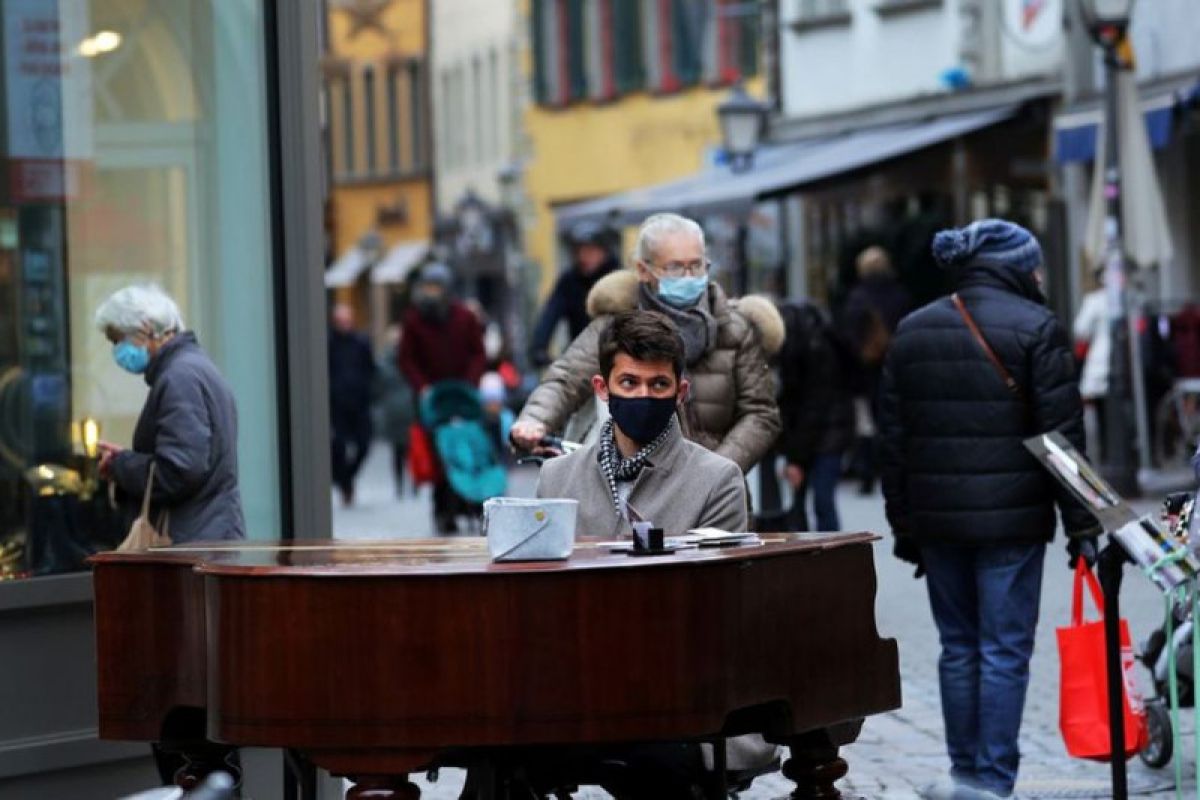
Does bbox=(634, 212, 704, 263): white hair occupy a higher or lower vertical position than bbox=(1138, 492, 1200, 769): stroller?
higher

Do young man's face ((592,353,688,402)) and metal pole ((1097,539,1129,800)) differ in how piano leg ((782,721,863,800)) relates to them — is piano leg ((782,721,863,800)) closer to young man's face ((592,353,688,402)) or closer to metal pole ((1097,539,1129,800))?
young man's face ((592,353,688,402))

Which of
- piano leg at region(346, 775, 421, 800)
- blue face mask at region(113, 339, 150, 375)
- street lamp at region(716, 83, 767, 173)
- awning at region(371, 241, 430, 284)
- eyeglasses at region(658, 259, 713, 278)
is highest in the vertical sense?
awning at region(371, 241, 430, 284)

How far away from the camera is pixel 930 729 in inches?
460

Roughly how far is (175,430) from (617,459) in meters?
2.23

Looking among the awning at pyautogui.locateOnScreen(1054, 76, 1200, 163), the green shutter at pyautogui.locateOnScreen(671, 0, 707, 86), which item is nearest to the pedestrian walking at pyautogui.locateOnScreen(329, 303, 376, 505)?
the awning at pyautogui.locateOnScreen(1054, 76, 1200, 163)

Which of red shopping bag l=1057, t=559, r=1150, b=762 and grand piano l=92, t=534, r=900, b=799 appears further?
red shopping bag l=1057, t=559, r=1150, b=762

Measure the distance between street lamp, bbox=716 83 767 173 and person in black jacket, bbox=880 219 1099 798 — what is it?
874 inches

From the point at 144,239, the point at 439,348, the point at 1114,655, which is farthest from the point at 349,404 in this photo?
the point at 1114,655

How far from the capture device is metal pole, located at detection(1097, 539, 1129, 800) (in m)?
8.35

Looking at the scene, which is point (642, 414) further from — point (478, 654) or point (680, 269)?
point (680, 269)

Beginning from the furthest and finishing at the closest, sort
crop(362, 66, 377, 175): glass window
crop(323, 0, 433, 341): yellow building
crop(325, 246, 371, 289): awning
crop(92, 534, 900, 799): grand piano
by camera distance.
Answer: crop(362, 66, 377, 175): glass window < crop(323, 0, 433, 341): yellow building < crop(325, 246, 371, 289): awning < crop(92, 534, 900, 799): grand piano

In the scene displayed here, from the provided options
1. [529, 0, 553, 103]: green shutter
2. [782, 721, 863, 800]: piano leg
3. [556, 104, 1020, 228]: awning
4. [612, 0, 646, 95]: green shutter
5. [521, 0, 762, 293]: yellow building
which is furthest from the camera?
[529, 0, 553, 103]: green shutter

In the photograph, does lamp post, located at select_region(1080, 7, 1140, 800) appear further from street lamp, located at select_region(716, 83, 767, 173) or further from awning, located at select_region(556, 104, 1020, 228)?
street lamp, located at select_region(716, 83, 767, 173)

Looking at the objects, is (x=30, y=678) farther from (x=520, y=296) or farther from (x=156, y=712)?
(x=520, y=296)
